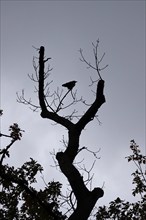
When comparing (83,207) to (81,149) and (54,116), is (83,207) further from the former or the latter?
(54,116)

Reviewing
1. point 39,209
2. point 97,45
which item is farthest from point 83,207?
point 97,45

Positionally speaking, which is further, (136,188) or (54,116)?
(136,188)

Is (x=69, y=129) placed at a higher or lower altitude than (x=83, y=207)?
higher

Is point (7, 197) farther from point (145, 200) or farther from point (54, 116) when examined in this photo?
point (145, 200)

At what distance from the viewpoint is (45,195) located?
21.5ft

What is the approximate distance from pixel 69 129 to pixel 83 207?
6.15 ft

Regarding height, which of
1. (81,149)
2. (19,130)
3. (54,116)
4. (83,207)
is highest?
(19,130)

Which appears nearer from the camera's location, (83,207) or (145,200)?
(83,207)

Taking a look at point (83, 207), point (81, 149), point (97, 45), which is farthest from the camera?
point (97, 45)

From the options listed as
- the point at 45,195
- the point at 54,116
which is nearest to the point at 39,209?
the point at 45,195

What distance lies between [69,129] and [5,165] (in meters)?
1.94

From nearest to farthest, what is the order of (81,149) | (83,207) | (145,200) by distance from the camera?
(83,207)
(81,149)
(145,200)

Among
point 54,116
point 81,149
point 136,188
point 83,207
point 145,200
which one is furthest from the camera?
point 136,188

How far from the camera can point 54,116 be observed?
642 cm
